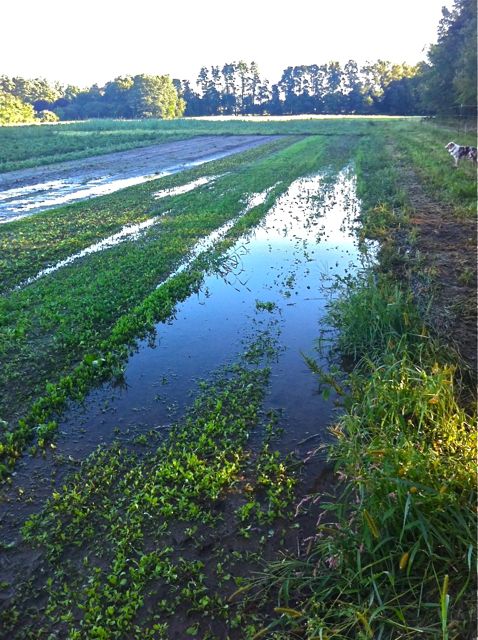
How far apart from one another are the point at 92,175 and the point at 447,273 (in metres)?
20.6

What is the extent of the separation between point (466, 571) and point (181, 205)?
577 inches

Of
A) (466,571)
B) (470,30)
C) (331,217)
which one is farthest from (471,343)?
(470,30)

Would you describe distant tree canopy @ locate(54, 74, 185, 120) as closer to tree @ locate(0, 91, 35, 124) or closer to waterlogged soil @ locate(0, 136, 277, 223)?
tree @ locate(0, 91, 35, 124)

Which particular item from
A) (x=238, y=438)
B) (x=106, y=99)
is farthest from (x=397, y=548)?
(x=106, y=99)

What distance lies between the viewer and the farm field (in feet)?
10.4

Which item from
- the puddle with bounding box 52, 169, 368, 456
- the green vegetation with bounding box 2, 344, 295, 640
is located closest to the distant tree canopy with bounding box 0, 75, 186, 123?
the puddle with bounding box 52, 169, 368, 456

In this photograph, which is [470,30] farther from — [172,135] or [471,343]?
[471,343]

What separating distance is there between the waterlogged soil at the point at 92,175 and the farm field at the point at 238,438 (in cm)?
662

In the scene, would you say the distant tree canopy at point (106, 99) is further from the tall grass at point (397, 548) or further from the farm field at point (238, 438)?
the tall grass at point (397, 548)

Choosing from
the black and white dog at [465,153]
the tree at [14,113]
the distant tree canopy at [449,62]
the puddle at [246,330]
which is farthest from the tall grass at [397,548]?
the tree at [14,113]

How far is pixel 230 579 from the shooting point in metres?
3.43

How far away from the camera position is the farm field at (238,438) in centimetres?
316

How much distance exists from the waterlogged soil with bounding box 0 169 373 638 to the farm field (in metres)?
0.03

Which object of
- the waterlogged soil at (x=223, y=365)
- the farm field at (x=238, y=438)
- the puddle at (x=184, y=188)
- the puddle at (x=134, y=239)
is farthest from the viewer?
the puddle at (x=184, y=188)
